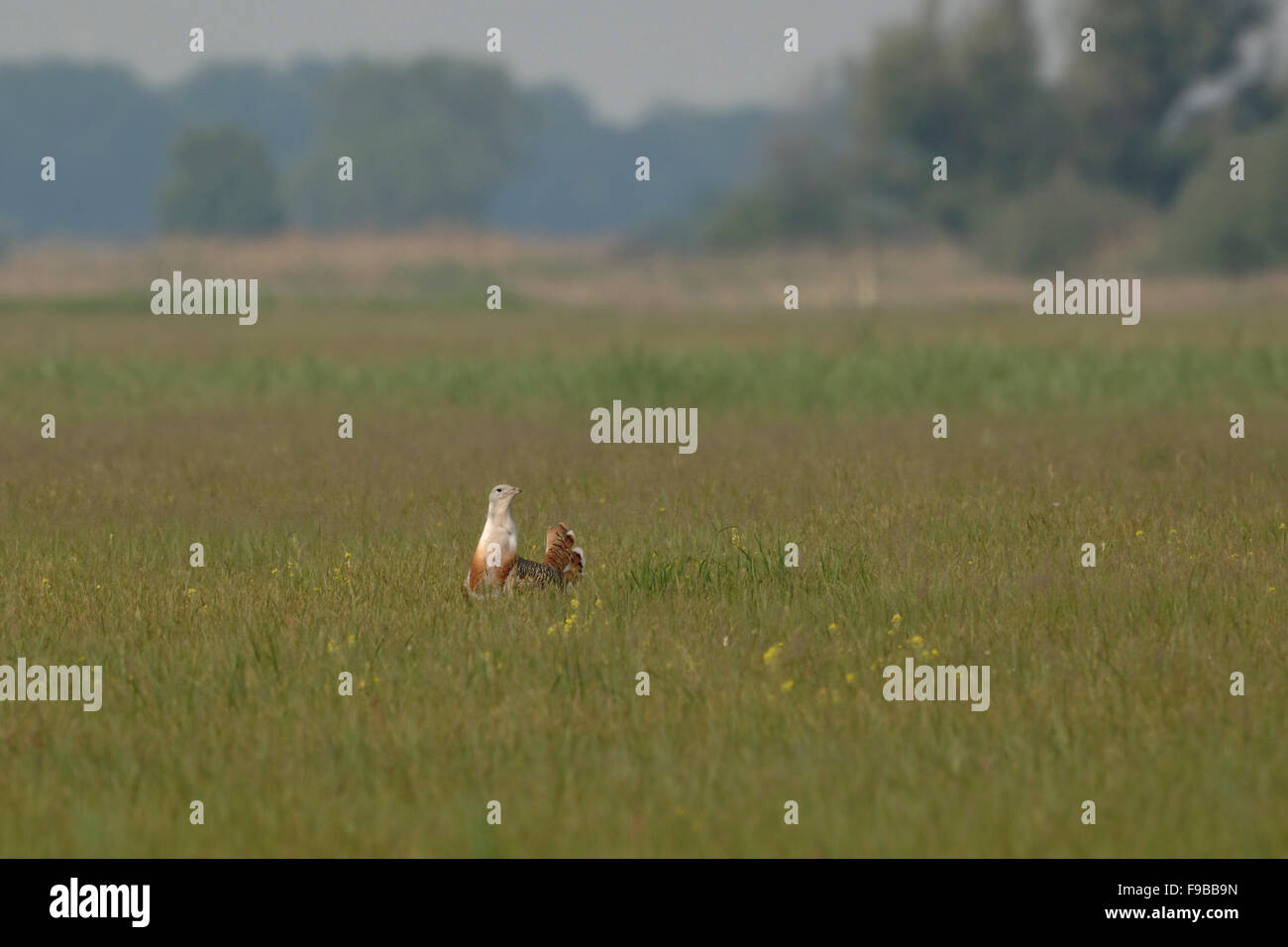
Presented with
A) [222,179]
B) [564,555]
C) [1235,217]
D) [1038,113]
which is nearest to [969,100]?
[1038,113]

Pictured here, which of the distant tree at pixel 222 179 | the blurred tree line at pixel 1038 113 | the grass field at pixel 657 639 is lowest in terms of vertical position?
the grass field at pixel 657 639

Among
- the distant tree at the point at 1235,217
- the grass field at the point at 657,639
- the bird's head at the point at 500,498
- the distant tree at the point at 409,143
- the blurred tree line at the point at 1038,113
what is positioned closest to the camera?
the grass field at the point at 657,639

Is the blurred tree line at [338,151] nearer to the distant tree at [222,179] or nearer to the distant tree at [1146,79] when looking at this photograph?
the distant tree at [222,179]

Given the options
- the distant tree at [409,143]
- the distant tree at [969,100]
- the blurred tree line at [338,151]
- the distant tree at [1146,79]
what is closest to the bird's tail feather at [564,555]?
the blurred tree line at [338,151]

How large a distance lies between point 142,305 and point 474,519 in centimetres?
3723

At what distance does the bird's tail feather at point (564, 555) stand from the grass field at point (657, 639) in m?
0.22

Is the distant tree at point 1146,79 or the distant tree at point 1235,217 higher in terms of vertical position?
the distant tree at point 1146,79

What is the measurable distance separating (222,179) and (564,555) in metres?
96.0

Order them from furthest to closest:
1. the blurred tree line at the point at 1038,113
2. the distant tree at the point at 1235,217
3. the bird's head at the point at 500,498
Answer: the blurred tree line at the point at 1038,113 → the distant tree at the point at 1235,217 → the bird's head at the point at 500,498

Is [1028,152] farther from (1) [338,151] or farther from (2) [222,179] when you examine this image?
(1) [338,151]

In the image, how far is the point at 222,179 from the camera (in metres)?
101

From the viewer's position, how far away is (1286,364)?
24.8 meters

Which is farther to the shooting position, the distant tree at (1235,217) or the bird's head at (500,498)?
the distant tree at (1235,217)

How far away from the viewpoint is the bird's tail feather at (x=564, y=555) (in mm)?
10141
